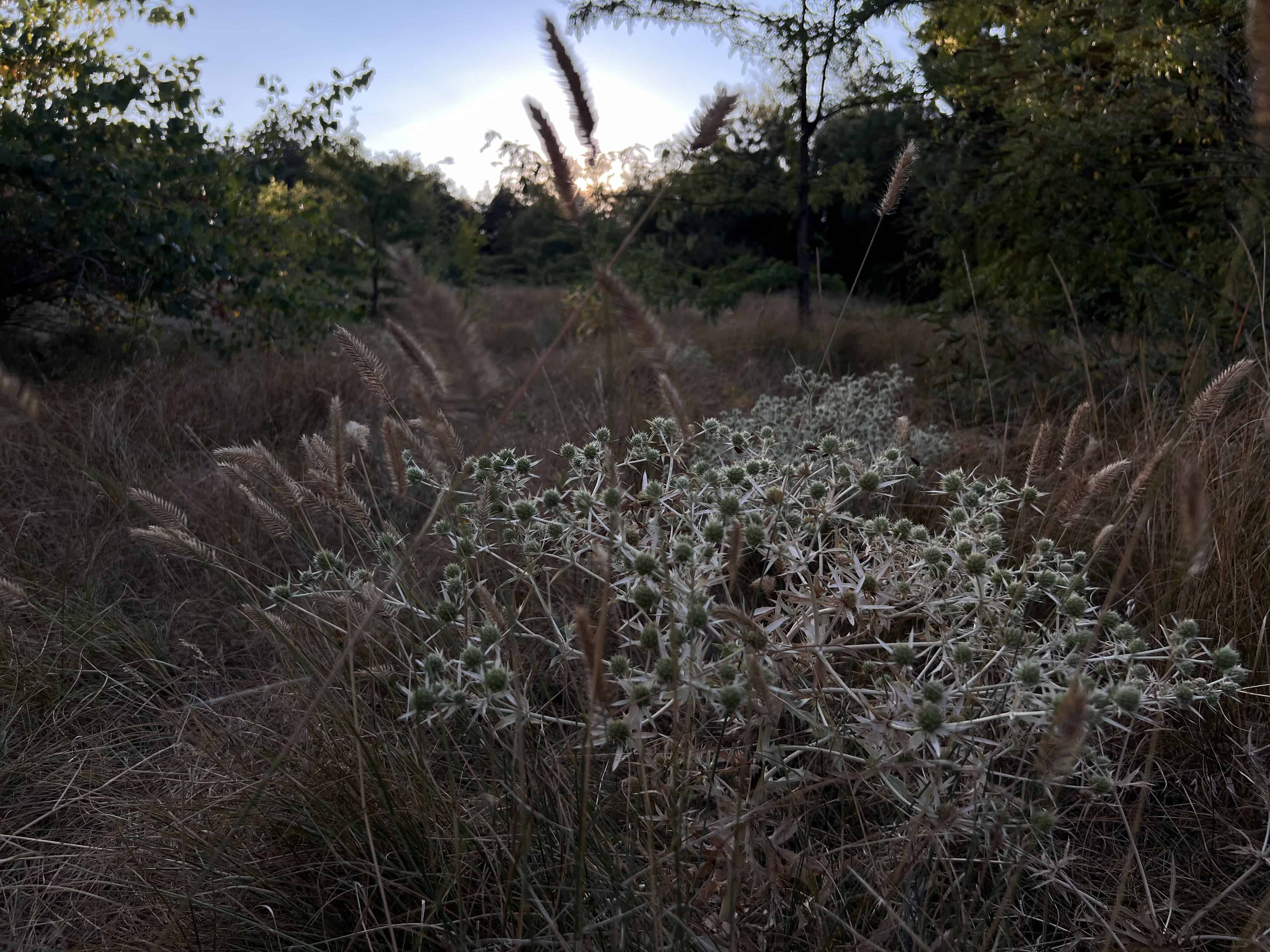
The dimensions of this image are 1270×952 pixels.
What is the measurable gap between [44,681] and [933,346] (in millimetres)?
5088

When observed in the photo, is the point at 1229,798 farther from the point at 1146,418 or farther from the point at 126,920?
the point at 126,920

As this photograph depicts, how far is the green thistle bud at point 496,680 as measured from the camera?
49.0 inches

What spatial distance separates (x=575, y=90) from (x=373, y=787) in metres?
1.17

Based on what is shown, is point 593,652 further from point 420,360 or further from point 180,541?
point 180,541

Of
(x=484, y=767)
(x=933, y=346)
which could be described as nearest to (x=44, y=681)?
(x=484, y=767)

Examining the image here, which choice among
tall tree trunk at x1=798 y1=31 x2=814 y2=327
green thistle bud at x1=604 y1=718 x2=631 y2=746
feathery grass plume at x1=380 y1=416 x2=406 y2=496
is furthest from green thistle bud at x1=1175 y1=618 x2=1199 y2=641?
tall tree trunk at x1=798 y1=31 x2=814 y2=327

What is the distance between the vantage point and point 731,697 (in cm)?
124

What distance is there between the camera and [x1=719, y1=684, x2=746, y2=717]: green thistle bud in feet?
4.05

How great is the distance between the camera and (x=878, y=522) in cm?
170

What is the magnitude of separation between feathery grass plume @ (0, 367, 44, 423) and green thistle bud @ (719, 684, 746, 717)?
1166 mm

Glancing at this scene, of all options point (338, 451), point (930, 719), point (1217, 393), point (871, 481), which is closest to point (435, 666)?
point (338, 451)

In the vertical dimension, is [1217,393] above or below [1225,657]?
above

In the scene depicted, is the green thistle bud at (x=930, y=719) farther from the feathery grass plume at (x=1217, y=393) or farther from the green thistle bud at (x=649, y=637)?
the feathery grass plume at (x=1217, y=393)

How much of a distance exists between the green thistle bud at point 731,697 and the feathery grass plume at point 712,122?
2.57 ft
